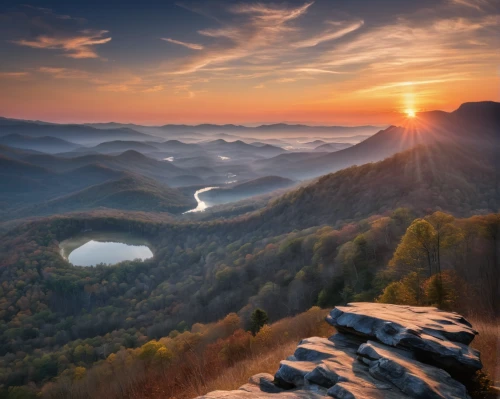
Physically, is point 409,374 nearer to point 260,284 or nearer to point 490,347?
point 490,347

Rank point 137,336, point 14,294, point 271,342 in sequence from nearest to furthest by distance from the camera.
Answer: point 271,342
point 137,336
point 14,294

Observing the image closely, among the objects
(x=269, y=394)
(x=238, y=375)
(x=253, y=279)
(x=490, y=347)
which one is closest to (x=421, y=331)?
(x=490, y=347)

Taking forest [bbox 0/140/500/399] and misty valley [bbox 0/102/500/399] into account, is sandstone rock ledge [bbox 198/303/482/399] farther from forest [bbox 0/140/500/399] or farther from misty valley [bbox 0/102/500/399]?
forest [bbox 0/140/500/399]

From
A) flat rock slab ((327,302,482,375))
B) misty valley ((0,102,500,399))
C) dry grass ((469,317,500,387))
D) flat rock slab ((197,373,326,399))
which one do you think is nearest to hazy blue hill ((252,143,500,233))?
misty valley ((0,102,500,399))

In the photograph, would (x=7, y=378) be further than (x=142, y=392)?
Yes

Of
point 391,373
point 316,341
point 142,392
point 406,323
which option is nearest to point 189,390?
point 142,392

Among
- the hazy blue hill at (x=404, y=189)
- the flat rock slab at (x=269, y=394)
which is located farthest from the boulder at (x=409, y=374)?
the hazy blue hill at (x=404, y=189)

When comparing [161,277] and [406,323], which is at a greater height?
[406,323]

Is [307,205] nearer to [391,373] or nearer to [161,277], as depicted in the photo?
[161,277]
